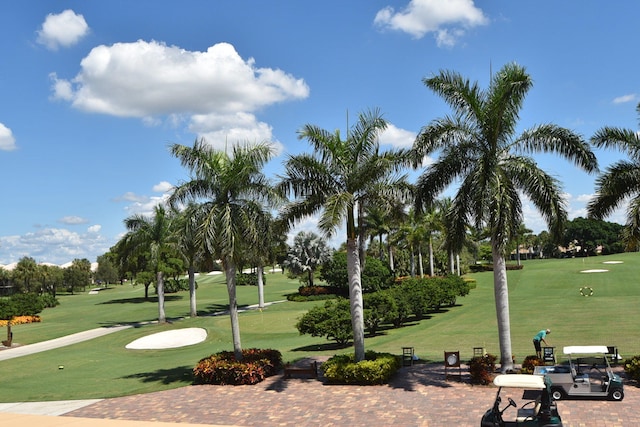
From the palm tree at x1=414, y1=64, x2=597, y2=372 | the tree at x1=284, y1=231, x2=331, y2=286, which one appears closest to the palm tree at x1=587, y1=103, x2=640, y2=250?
the palm tree at x1=414, y1=64, x2=597, y2=372

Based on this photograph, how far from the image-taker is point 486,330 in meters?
29.6

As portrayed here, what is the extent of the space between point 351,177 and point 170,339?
22154mm

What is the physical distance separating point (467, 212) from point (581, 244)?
125015 millimetres

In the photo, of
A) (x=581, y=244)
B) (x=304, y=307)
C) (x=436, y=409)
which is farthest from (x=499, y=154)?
(x=581, y=244)

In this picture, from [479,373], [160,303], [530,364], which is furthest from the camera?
[160,303]

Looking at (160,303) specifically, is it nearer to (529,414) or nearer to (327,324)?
(327,324)

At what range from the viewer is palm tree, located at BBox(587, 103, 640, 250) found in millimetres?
18266

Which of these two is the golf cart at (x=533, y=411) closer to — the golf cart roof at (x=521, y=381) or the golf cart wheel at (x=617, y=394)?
the golf cart roof at (x=521, y=381)

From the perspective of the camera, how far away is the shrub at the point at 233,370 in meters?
19.7

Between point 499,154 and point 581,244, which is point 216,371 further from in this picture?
point 581,244

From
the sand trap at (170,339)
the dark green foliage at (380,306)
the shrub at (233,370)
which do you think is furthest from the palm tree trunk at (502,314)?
the sand trap at (170,339)

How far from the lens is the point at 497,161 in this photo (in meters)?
A: 18.5

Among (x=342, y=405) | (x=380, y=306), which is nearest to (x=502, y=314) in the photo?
(x=342, y=405)

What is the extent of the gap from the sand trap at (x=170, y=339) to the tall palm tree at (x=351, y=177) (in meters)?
17.9
